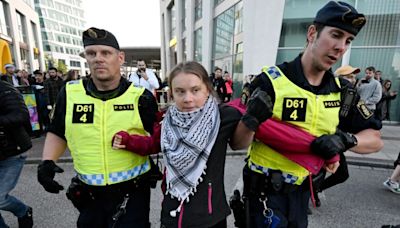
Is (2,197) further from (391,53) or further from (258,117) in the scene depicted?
(391,53)

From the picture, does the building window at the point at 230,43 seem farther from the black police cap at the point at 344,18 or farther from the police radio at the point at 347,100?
the black police cap at the point at 344,18

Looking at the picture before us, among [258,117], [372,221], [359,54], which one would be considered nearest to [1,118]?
[258,117]

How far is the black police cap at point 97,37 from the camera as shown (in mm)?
1599

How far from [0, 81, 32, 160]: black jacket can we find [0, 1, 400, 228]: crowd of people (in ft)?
1.96

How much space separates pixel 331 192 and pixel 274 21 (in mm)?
6947

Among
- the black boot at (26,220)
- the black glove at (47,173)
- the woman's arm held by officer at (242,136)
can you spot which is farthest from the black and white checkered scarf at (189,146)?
the black boot at (26,220)

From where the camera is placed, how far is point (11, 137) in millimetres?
2107

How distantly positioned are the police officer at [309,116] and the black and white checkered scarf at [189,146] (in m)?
0.41

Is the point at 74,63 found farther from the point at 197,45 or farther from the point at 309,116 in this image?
the point at 309,116

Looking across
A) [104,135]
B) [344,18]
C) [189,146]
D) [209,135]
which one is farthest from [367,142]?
[104,135]

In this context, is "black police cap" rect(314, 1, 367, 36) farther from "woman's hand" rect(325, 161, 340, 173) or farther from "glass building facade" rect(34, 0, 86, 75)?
"glass building facade" rect(34, 0, 86, 75)

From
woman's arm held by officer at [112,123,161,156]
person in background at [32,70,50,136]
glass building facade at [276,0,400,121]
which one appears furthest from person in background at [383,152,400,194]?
person in background at [32,70,50,136]

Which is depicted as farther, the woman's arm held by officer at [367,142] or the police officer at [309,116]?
the woman's arm held by officer at [367,142]

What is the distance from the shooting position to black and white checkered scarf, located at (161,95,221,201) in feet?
4.23
